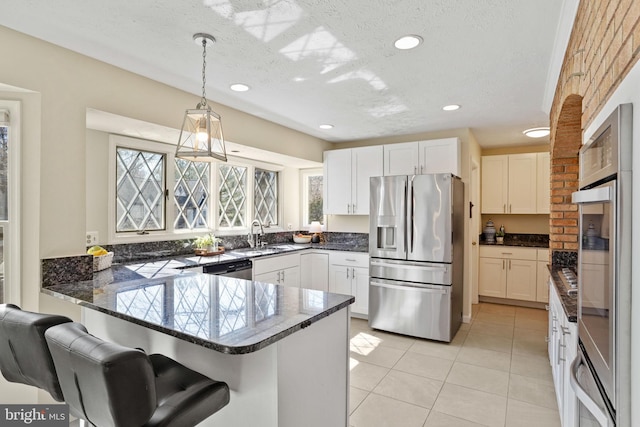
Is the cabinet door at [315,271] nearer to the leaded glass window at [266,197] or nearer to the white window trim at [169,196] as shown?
the white window trim at [169,196]

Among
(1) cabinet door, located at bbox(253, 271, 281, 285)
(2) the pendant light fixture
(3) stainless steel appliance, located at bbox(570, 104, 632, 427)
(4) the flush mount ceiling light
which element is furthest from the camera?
(1) cabinet door, located at bbox(253, 271, 281, 285)

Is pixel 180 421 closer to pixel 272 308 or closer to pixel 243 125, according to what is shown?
pixel 272 308

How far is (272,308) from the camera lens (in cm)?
160

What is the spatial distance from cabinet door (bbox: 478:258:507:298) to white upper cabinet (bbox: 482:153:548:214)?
768 millimetres

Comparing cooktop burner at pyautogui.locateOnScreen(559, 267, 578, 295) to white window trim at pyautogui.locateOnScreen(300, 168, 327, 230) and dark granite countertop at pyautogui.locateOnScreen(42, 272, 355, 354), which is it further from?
white window trim at pyautogui.locateOnScreen(300, 168, 327, 230)

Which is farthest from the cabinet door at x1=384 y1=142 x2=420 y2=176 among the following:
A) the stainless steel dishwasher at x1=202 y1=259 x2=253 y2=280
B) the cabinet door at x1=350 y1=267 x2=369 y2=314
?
the stainless steel dishwasher at x1=202 y1=259 x2=253 y2=280

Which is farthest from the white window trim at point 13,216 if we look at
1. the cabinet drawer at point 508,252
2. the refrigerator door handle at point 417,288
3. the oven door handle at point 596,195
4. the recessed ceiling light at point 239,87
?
the cabinet drawer at point 508,252

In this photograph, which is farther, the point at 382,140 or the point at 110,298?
the point at 382,140

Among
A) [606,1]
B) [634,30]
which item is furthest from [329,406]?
[606,1]

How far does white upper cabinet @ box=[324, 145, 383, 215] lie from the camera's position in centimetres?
458

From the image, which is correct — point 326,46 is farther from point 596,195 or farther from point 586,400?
point 586,400

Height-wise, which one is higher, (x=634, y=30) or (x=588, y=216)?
(x=634, y=30)

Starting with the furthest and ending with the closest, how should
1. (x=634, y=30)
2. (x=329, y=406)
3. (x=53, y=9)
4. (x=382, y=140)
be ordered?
1. (x=382, y=140)
2. (x=53, y=9)
3. (x=329, y=406)
4. (x=634, y=30)

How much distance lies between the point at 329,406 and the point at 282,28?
1.97m
